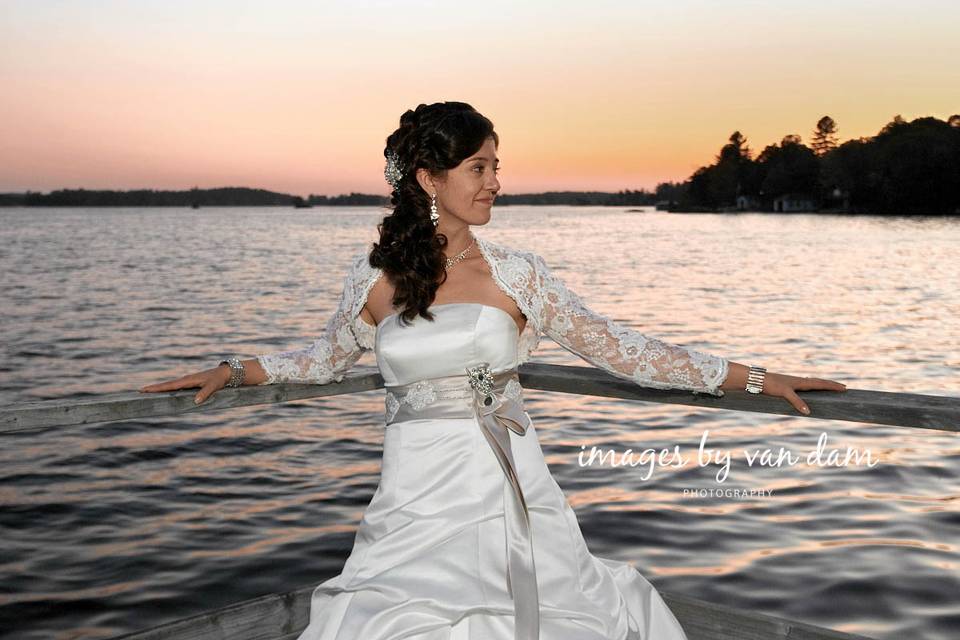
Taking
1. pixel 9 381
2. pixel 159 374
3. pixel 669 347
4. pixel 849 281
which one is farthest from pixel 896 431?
pixel 849 281

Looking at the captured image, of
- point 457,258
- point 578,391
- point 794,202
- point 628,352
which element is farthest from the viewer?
point 794,202

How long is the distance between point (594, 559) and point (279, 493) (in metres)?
6.46

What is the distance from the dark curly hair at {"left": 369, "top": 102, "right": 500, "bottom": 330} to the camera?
279 cm

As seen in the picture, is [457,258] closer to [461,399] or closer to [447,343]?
[447,343]

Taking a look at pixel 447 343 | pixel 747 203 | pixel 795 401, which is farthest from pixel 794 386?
pixel 747 203

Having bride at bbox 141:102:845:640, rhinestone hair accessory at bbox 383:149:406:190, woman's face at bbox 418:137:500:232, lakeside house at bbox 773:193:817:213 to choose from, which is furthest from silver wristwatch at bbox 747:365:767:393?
lakeside house at bbox 773:193:817:213

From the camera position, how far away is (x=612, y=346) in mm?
2830

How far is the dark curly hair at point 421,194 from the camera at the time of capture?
2.79m

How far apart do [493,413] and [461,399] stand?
4.2 inches

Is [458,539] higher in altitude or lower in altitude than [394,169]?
lower

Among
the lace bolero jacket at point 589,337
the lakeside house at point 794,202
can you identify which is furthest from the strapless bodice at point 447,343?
the lakeside house at point 794,202

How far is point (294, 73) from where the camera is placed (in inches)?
2544

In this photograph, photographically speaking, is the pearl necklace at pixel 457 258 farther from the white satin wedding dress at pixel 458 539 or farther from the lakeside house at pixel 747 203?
the lakeside house at pixel 747 203

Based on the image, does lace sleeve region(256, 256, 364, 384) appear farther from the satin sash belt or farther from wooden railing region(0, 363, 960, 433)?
the satin sash belt
